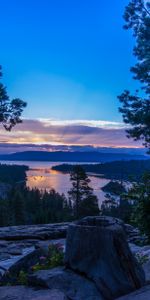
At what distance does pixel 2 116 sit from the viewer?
19.5 metres

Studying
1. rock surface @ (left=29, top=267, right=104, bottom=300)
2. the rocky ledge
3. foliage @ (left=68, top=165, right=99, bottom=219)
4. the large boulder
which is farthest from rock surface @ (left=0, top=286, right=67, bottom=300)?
foliage @ (left=68, top=165, right=99, bottom=219)

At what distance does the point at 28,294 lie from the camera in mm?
6082

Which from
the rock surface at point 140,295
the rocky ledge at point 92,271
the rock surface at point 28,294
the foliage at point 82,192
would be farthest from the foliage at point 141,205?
the foliage at point 82,192

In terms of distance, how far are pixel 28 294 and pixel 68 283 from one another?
698mm

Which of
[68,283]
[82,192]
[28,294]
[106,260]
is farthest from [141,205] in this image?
[82,192]

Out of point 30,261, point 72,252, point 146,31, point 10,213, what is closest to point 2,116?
point 146,31

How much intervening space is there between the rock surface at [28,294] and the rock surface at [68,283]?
177mm

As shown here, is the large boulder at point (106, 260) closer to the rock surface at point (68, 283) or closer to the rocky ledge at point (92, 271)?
the rocky ledge at point (92, 271)

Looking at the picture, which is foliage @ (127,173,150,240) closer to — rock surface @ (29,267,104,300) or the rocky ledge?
the rocky ledge

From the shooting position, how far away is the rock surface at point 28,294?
18.8ft

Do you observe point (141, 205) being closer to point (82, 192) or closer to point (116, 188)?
point (116, 188)

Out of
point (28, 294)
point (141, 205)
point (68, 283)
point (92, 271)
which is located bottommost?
point (28, 294)

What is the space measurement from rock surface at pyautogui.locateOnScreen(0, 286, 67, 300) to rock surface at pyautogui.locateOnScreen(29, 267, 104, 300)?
0.18 m

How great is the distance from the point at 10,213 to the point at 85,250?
230 ft
